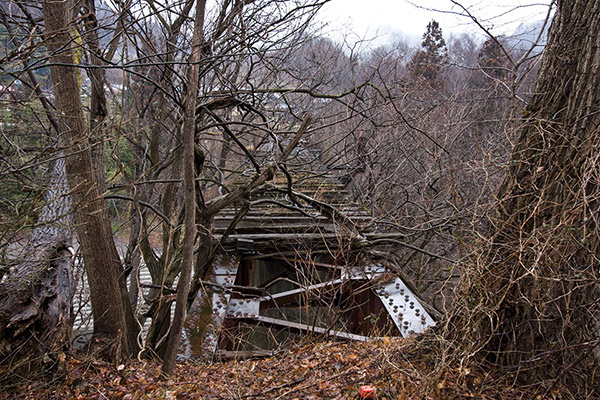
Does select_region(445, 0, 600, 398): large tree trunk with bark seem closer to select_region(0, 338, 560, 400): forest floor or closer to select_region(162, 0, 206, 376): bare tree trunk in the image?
select_region(0, 338, 560, 400): forest floor

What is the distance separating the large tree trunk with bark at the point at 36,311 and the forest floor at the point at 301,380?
0.21m

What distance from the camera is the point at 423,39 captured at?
2098cm

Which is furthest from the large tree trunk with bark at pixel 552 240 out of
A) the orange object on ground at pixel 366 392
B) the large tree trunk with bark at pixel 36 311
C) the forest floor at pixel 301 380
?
the large tree trunk with bark at pixel 36 311

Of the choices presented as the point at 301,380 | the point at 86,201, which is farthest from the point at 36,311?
the point at 301,380

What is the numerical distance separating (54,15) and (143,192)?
6111 millimetres

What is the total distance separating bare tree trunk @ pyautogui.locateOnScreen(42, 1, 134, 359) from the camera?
12.2ft

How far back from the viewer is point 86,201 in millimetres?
3994

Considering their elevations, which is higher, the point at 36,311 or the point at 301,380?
the point at 36,311

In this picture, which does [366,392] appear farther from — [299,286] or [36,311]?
[36,311]

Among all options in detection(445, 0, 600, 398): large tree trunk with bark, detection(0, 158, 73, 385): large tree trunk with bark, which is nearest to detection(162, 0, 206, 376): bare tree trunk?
detection(0, 158, 73, 385): large tree trunk with bark

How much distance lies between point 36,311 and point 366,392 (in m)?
3.34

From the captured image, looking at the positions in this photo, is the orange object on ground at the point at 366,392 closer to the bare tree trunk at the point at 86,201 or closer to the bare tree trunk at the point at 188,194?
the bare tree trunk at the point at 188,194

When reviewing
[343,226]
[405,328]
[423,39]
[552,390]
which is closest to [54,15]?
[343,226]

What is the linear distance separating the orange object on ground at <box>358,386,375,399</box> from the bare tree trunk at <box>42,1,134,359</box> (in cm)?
287
